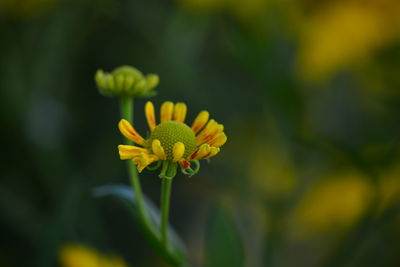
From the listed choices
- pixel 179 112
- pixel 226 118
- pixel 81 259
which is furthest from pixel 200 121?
pixel 226 118

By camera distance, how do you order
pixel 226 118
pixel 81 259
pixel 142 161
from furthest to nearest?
pixel 226 118 < pixel 81 259 < pixel 142 161

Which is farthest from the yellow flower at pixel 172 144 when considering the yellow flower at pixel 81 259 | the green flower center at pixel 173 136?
the yellow flower at pixel 81 259

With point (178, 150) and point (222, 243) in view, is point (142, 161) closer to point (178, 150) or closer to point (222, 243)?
point (178, 150)

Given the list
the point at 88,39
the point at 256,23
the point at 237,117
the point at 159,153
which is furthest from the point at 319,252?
the point at 159,153

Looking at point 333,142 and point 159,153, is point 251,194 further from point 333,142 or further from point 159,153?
point 159,153

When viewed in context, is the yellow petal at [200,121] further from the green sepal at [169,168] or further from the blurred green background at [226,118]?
the blurred green background at [226,118]

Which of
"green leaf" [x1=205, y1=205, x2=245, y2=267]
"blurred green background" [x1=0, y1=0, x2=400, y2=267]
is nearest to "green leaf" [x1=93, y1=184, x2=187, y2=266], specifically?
"green leaf" [x1=205, y1=205, x2=245, y2=267]
